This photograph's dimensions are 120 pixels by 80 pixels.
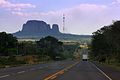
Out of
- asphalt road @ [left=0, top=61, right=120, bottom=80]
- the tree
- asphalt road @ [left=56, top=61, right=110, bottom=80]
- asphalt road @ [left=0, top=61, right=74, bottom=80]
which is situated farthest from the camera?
the tree

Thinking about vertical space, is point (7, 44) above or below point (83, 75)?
Result: above

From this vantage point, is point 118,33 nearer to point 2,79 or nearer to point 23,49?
point 2,79

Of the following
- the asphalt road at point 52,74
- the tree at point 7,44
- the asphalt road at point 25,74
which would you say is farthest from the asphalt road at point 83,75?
the tree at point 7,44

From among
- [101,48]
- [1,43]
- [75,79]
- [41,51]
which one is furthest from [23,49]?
[75,79]

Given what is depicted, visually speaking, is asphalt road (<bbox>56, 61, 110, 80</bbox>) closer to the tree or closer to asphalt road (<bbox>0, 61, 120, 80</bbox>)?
asphalt road (<bbox>0, 61, 120, 80</bbox>)

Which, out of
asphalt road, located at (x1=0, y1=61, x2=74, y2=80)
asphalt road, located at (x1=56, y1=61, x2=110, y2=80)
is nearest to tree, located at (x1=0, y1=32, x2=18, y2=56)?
asphalt road, located at (x1=0, y1=61, x2=74, y2=80)

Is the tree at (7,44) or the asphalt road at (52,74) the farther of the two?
the tree at (7,44)

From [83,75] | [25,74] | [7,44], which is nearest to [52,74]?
[25,74]

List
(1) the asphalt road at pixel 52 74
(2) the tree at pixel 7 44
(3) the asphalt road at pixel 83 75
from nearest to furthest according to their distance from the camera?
(1) the asphalt road at pixel 52 74 → (3) the asphalt road at pixel 83 75 → (2) the tree at pixel 7 44

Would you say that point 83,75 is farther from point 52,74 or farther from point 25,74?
point 25,74

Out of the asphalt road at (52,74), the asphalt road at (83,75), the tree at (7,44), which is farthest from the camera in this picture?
the tree at (7,44)

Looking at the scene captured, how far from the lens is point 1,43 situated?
141 m

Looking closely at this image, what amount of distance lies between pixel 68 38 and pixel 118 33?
8464 centimetres

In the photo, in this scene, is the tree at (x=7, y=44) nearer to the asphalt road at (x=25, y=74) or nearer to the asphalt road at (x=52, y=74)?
the asphalt road at (x=25, y=74)
